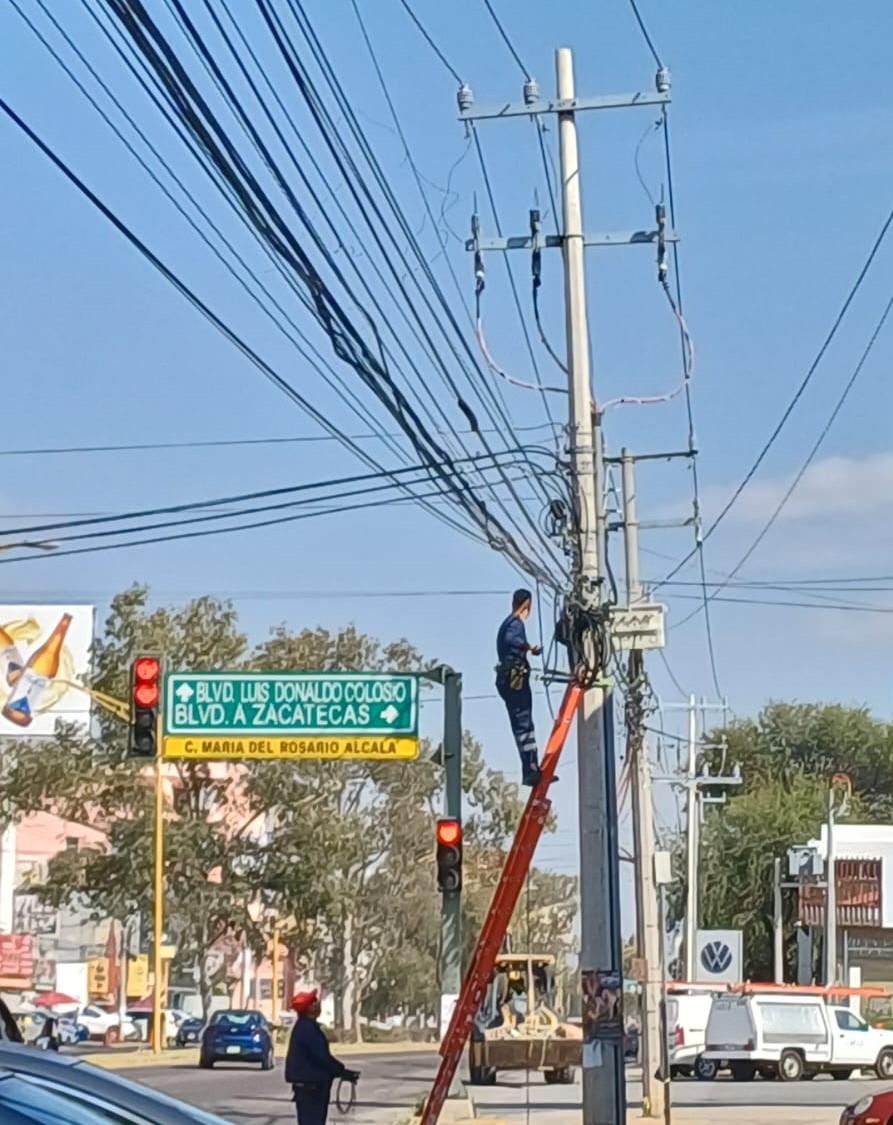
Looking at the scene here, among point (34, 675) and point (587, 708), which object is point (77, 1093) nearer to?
point (587, 708)

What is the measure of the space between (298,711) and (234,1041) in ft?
70.8

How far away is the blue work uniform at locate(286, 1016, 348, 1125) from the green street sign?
23.0 feet

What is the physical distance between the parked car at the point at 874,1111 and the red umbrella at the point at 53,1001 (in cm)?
5628

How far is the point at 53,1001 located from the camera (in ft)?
241

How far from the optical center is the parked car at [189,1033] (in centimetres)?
6400

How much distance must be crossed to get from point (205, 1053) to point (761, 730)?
209 ft

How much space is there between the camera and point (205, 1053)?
44.7 meters

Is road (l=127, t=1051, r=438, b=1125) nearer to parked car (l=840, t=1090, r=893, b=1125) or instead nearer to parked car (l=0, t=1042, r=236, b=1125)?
parked car (l=840, t=1090, r=893, b=1125)

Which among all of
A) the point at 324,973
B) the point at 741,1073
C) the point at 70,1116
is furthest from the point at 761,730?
the point at 70,1116

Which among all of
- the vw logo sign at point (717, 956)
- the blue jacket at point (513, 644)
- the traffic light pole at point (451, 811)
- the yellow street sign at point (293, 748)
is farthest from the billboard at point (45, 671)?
the blue jacket at point (513, 644)

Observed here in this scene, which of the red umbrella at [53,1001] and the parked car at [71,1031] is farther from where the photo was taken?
the red umbrella at [53,1001]

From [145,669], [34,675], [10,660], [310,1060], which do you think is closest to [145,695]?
[145,669]

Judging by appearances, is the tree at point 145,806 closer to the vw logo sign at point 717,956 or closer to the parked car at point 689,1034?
the parked car at point 689,1034

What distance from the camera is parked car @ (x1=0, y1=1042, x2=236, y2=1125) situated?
450 centimetres
